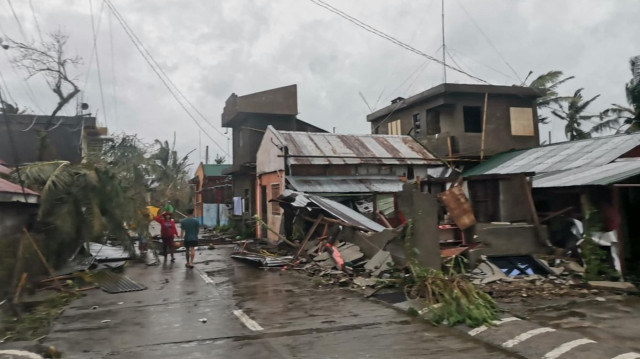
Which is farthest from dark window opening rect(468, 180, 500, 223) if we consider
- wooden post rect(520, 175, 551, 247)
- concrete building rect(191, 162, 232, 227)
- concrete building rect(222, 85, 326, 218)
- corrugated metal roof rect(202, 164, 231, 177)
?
corrugated metal roof rect(202, 164, 231, 177)

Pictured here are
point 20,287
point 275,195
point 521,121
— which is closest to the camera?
point 20,287

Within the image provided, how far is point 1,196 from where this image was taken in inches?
340

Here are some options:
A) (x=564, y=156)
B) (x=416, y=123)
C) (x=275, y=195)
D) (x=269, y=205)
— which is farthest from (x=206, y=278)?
(x=416, y=123)

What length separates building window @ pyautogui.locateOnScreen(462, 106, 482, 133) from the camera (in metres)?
21.5

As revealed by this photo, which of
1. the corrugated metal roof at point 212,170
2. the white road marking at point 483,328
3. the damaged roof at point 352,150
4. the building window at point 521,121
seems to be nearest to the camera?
the white road marking at point 483,328

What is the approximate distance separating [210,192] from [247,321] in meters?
32.4

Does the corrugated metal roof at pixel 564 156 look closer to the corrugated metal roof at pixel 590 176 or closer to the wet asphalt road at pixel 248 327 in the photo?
the corrugated metal roof at pixel 590 176

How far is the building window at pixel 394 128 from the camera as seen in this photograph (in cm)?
2484

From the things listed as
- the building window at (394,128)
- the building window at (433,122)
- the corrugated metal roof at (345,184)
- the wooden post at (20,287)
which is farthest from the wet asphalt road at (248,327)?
the building window at (394,128)

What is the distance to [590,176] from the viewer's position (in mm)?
10180

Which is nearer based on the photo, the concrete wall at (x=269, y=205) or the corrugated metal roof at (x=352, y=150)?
the corrugated metal roof at (x=352, y=150)

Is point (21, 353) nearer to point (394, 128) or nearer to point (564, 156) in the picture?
point (564, 156)

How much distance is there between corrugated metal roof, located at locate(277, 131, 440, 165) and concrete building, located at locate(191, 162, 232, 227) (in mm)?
13987

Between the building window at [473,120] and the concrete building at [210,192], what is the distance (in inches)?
673
